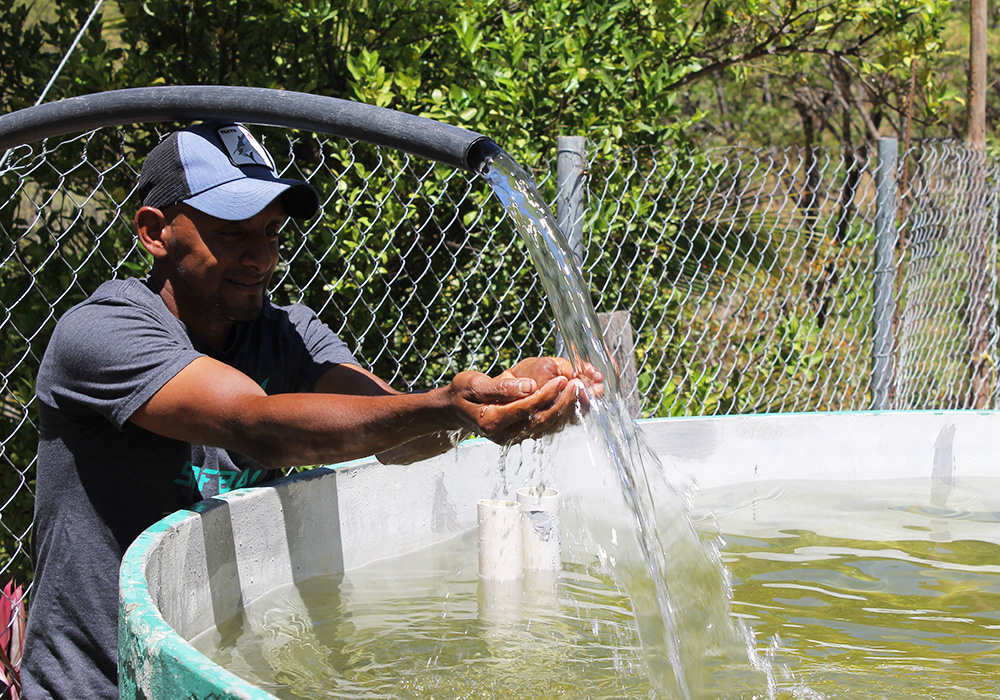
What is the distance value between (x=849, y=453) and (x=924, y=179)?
2.66m

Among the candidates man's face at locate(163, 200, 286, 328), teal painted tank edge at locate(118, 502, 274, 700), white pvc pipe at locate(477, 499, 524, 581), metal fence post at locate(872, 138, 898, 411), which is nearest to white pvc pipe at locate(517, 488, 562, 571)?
white pvc pipe at locate(477, 499, 524, 581)

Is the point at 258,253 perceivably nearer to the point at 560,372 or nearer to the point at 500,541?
the point at 560,372

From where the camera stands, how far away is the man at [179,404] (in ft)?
5.63

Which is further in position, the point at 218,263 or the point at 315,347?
the point at 315,347

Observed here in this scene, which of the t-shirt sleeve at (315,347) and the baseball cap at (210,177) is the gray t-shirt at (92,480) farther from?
the t-shirt sleeve at (315,347)

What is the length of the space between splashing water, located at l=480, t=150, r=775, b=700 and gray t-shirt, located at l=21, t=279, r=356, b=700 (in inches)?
28.7

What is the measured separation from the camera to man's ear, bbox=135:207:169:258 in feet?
6.45

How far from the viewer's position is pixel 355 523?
7.54ft

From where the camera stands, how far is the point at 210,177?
1916 millimetres

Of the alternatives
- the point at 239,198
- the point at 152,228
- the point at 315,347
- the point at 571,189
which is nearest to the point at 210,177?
the point at 239,198

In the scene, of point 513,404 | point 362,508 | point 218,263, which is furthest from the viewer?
point 362,508

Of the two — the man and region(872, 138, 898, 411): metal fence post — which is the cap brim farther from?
region(872, 138, 898, 411): metal fence post

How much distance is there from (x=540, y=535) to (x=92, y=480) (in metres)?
1.03

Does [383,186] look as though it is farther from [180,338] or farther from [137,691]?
[137,691]
